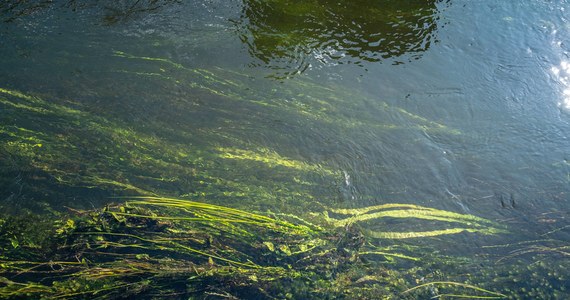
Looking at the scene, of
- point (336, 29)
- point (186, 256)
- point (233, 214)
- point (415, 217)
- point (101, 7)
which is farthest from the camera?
point (336, 29)

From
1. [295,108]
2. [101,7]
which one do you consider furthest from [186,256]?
[101,7]

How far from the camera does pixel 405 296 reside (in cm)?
192

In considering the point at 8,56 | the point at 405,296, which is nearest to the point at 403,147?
the point at 405,296

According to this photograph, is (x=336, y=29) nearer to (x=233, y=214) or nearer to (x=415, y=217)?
(x=415, y=217)

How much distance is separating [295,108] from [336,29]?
73 cm

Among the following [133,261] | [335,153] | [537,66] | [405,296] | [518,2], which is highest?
[518,2]

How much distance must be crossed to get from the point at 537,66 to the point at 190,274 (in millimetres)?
2603

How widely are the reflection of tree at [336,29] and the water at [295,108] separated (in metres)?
0.01

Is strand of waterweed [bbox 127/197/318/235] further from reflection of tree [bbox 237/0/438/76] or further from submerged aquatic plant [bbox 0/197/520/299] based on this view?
reflection of tree [bbox 237/0/438/76]

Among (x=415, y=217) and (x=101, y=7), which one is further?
(x=101, y=7)

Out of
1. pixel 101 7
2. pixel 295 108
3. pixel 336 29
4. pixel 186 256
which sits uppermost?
pixel 101 7

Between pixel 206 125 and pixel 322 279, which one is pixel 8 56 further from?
pixel 322 279

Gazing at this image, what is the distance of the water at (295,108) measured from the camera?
2174mm

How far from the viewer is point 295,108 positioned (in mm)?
2570
